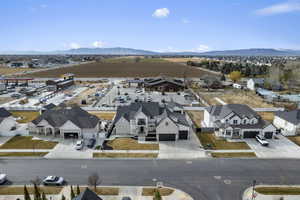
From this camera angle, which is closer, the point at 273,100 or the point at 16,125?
the point at 16,125

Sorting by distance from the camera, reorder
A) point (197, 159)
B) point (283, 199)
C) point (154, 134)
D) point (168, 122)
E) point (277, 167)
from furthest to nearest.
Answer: point (154, 134), point (168, 122), point (197, 159), point (277, 167), point (283, 199)

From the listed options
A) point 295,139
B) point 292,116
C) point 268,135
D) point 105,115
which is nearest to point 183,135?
point 268,135

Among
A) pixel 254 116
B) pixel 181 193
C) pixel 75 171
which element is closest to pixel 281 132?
pixel 254 116

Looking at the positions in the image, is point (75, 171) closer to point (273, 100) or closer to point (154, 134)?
point (154, 134)

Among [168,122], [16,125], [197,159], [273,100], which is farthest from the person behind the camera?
Result: [273,100]

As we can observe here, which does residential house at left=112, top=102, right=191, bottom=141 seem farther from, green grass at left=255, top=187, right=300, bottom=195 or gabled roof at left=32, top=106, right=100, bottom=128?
green grass at left=255, top=187, right=300, bottom=195

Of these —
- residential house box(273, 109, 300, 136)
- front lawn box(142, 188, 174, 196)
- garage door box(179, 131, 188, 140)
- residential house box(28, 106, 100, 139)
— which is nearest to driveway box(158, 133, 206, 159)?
garage door box(179, 131, 188, 140)

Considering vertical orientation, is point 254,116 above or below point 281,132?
above
